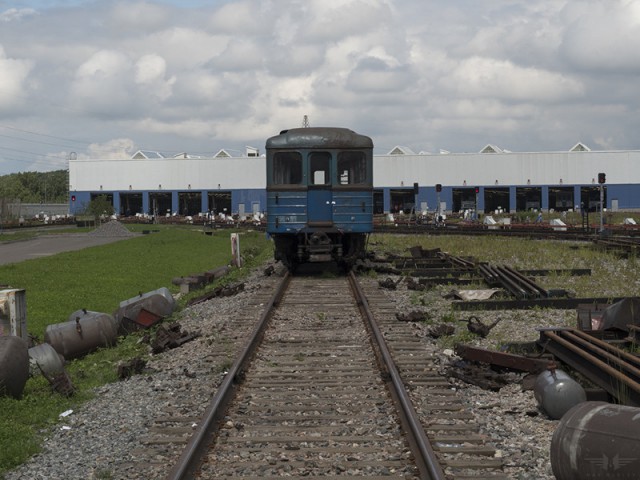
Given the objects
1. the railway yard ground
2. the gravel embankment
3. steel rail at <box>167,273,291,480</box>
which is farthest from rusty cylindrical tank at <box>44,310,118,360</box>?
steel rail at <box>167,273,291,480</box>

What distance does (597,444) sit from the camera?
446 centimetres

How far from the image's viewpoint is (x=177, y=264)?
26.9 meters

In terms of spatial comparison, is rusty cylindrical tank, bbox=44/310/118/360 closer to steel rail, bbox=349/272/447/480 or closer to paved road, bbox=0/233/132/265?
steel rail, bbox=349/272/447/480

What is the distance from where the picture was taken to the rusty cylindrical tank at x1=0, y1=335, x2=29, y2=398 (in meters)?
7.76

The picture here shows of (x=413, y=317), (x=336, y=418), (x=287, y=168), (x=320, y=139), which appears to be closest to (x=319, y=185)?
(x=287, y=168)

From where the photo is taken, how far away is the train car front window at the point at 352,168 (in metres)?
17.5

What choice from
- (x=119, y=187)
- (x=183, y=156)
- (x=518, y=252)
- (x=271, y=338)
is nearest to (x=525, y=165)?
(x=183, y=156)

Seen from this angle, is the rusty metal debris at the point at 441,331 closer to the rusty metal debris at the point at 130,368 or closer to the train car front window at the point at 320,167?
the rusty metal debris at the point at 130,368

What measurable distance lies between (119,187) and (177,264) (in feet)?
223

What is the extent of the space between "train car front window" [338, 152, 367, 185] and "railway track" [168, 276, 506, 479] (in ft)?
24.8

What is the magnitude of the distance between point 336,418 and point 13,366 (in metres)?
3.57

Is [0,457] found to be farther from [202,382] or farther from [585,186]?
[585,186]

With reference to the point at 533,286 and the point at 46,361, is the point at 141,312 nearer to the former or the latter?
the point at 46,361

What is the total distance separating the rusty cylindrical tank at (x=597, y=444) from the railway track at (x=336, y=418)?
65 centimetres
